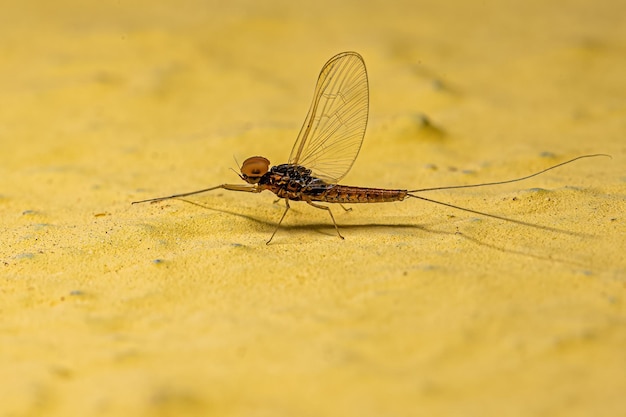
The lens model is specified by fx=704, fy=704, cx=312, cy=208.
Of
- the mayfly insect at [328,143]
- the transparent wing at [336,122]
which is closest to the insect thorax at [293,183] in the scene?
the mayfly insect at [328,143]

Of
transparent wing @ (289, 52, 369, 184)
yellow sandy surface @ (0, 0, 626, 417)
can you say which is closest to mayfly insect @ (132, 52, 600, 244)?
transparent wing @ (289, 52, 369, 184)

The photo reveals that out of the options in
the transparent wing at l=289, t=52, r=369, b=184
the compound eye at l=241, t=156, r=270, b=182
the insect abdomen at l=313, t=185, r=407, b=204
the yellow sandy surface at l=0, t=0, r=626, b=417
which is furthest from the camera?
the transparent wing at l=289, t=52, r=369, b=184

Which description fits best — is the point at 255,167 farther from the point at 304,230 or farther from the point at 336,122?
the point at 336,122

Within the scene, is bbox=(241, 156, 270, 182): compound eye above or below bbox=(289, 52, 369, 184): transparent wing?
below

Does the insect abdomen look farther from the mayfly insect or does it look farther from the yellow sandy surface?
the yellow sandy surface

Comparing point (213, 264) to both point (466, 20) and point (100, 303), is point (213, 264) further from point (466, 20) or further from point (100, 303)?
point (466, 20)

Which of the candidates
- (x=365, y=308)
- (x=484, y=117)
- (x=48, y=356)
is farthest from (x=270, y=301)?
(x=484, y=117)

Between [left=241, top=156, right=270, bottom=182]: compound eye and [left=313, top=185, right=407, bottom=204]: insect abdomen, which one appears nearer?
[left=313, top=185, right=407, bottom=204]: insect abdomen
